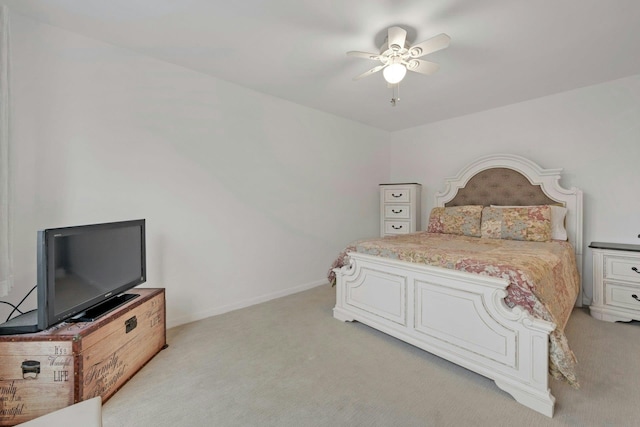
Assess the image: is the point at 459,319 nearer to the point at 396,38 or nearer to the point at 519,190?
the point at 396,38

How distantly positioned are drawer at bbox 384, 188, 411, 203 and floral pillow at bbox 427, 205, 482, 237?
533mm

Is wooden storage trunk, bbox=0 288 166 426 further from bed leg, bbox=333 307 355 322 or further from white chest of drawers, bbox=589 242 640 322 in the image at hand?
white chest of drawers, bbox=589 242 640 322

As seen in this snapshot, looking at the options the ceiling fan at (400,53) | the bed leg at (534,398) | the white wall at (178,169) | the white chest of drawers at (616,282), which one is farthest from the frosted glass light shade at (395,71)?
the white chest of drawers at (616,282)

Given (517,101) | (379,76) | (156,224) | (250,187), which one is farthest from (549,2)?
(156,224)

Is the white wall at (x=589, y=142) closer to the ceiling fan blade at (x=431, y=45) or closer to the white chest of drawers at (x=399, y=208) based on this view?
the white chest of drawers at (x=399, y=208)

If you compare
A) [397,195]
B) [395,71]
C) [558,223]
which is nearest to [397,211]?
[397,195]

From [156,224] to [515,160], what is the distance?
411cm

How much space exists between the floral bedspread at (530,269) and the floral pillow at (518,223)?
184 mm

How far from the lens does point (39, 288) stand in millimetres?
1372

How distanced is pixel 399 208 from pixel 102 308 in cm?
365

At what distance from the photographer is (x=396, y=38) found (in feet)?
6.21

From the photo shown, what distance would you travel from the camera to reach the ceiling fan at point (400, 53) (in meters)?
1.85

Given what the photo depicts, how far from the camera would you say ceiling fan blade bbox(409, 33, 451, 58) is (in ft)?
5.74

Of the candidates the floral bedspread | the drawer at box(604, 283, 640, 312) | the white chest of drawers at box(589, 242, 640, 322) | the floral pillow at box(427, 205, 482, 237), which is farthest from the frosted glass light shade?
the drawer at box(604, 283, 640, 312)
